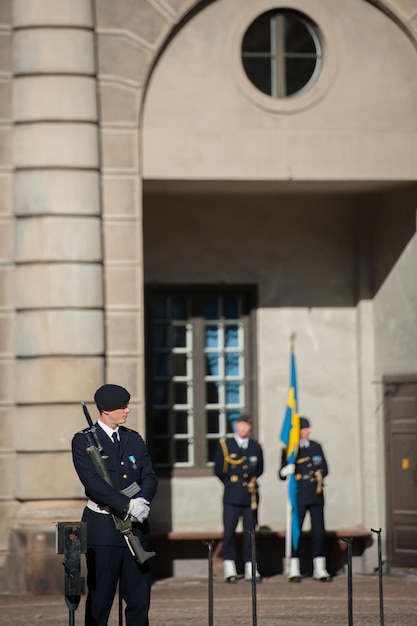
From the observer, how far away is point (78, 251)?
14758mm

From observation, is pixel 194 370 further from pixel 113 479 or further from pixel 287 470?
pixel 113 479

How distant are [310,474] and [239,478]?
0.83 meters

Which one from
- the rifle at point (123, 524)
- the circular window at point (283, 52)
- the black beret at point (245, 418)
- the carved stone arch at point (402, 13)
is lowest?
the rifle at point (123, 524)

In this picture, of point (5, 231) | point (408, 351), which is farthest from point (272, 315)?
point (5, 231)

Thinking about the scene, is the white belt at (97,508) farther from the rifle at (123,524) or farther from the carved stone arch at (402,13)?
the carved stone arch at (402,13)

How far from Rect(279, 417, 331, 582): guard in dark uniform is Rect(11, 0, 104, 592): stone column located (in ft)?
9.17

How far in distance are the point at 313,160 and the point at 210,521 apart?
460cm

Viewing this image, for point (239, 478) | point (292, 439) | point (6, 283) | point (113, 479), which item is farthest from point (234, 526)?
point (113, 479)

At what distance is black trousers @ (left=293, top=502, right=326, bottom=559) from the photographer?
16094 millimetres

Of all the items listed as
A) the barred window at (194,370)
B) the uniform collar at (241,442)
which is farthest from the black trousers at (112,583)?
the barred window at (194,370)

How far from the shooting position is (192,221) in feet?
57.7

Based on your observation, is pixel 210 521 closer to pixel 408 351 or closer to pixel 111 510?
pixel 408 351

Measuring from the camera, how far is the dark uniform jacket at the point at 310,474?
1623cm

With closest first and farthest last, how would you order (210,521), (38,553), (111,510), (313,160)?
(111,510), (38,553), (313,160), (210,521)
